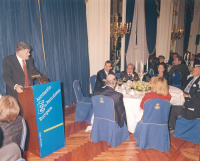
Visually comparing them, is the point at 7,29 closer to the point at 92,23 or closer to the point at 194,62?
the point at 92,23

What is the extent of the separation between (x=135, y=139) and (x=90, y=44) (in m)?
3.67

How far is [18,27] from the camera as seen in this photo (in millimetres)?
3707

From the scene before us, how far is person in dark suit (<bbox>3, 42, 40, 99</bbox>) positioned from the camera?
2820mm

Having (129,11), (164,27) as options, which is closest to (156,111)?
(129,11)

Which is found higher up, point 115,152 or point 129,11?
point 129,11

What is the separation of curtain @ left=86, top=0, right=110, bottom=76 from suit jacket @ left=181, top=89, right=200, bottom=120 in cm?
359

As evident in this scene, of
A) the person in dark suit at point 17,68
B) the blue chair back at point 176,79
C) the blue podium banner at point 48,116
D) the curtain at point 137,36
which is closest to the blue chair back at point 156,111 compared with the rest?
the blue podium banner at point 48,116

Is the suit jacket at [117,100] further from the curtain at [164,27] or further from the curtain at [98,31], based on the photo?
the curtain at [164,27]

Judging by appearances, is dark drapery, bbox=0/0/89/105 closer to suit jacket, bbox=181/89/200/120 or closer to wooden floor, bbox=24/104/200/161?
wooden floor, bbox=24/104/200/161

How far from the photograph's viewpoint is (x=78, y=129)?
3.78 m

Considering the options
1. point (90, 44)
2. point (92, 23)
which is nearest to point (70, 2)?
point (92, 23)

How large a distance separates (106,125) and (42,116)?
1136 millimetres

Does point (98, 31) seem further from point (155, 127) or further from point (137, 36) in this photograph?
point (155, 127)

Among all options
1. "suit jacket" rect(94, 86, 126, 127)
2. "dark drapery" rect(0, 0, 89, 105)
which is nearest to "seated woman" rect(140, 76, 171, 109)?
"suit jacket" rect(94, 86, 126, 127)
